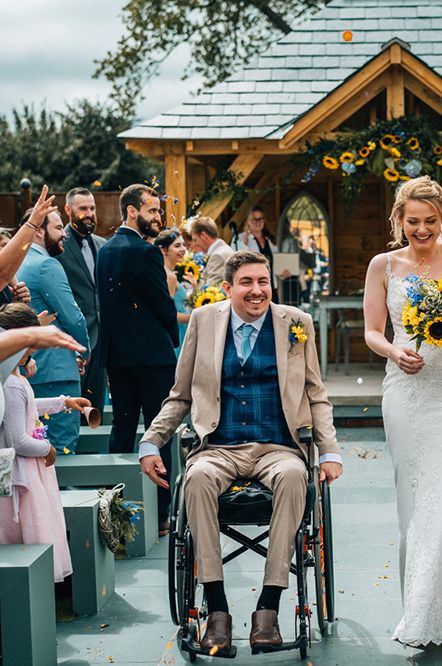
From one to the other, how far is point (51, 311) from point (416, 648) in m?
3.28

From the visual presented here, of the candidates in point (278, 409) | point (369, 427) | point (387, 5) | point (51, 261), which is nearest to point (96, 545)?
point (278, 409)

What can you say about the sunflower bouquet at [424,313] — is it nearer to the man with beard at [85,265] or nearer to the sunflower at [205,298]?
the man with beard at [85,265]

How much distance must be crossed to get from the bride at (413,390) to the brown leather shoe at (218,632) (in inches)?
33.3

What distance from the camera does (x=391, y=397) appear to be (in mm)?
5602

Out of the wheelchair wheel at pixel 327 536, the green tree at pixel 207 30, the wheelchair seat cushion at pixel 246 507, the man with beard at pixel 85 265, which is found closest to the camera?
the wheelchair seat cushion at pixel 246 507

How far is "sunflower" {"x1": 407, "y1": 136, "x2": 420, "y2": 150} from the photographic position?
12.5 m

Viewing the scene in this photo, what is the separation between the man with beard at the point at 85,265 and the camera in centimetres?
841

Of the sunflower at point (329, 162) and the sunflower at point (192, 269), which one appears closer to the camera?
the sunflower at point (192, 269)

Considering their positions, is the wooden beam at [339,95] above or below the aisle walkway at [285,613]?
above

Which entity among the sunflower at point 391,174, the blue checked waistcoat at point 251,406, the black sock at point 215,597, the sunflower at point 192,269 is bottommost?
the black sock at point 215,597

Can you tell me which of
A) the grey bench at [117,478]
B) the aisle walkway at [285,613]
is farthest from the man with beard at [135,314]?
the aisle walkway at [285,613]

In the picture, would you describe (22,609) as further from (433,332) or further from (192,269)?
(192,269)

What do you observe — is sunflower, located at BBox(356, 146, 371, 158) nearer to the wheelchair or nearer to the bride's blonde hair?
the bride's blonde hair

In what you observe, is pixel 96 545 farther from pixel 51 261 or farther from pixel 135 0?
pixel 135 0
